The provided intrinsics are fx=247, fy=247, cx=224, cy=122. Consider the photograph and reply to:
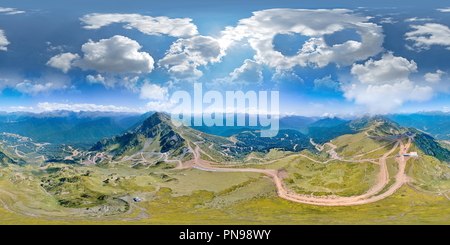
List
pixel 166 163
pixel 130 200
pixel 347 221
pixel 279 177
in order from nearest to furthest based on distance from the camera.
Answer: pixel 347 221 → pixel 130 200 → pixel 279 177 → pixel 166 163

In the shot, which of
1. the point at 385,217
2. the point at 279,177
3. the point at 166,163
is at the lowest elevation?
the point at 166,163

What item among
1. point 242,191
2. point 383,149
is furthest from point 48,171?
point 383,149

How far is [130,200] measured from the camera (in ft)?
290

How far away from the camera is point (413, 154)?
96000mm

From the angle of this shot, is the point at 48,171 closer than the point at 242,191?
No

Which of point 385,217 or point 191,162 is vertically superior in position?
point 385,217

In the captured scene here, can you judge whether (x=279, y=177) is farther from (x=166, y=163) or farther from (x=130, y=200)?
(x=166, y=163)

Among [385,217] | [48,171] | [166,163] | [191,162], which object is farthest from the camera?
[166,163]

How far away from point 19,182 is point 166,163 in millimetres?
77347

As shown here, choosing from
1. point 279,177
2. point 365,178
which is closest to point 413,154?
point 365,178

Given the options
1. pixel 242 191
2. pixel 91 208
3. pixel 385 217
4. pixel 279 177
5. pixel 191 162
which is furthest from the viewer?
pixel 191 162
